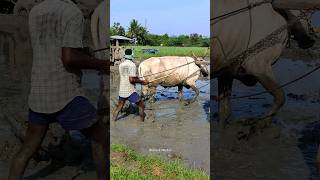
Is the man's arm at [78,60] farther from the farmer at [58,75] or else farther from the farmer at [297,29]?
the farmer at [297,29]

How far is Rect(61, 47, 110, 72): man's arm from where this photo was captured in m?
2.96

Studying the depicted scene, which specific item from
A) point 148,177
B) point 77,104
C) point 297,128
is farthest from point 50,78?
point 297,128

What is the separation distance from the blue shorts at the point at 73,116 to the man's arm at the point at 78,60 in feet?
0.81

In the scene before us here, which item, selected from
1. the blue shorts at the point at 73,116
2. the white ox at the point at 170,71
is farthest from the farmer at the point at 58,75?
the white ox at the point at 170,71

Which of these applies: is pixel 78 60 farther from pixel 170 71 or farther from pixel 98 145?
pixel 170 71

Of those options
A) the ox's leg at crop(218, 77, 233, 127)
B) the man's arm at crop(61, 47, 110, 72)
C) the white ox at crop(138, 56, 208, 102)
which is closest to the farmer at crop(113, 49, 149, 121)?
the ox's leg at crop(218, 77, 233, 127)

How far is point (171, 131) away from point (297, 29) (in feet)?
7.89

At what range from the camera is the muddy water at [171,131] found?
5691 mm

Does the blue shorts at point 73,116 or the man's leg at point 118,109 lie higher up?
the blue shorts at point 73,116

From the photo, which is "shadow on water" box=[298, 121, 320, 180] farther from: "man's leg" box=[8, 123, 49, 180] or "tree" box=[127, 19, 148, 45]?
"tree" box=[127, 19, 148, 45]

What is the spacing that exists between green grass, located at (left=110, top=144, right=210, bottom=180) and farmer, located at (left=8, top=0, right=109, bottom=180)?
1.21 m

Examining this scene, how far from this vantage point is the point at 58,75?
10.0 feet

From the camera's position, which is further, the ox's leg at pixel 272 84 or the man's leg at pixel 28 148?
the ox's leg at pixel 272 84

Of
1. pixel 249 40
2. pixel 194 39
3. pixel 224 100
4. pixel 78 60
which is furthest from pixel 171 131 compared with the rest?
pixel 194 39
